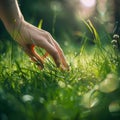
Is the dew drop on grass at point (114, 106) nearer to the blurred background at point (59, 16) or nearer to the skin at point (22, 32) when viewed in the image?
the skin at point (22, 32)

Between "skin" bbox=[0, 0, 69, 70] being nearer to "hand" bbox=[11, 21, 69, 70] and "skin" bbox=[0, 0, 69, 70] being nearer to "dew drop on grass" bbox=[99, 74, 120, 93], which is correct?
"hand" bbox=[11, 21, 69, 70]

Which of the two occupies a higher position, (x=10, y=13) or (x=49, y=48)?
(x=10, y=13)

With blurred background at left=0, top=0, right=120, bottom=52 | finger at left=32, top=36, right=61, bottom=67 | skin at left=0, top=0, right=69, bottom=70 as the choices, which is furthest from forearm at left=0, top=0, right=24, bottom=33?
blurred background at left=0, top=0, right=120, bottom=52

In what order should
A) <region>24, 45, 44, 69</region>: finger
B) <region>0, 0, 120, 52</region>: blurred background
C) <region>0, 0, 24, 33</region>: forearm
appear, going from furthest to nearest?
1. <region>0, 0, 120, 52</region>: blurred background
2. <region>24, 45, 44, 69</region>: finger
3. <region>0, 0, 24, 33</region>: forearm

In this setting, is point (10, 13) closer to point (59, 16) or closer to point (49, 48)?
point (49, 48)

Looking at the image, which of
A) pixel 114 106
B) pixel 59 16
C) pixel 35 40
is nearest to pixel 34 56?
pixel 35 40

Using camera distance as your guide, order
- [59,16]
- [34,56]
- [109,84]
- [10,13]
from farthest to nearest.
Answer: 1. [59,16]
2. [34,56]
3. [10,13]
4. [109,84]

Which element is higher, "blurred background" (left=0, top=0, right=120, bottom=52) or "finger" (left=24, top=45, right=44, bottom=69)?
"blurred background" (left=0, top=0, right=120, bottom=52)

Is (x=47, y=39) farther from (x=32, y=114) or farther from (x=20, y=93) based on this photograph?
(x=32, y=114)

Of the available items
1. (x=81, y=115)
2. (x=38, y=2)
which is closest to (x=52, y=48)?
(x=81, y=115)

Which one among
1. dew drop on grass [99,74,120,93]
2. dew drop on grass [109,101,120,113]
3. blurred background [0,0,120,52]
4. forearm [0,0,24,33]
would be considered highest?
blurred background [0,0,120,52]
